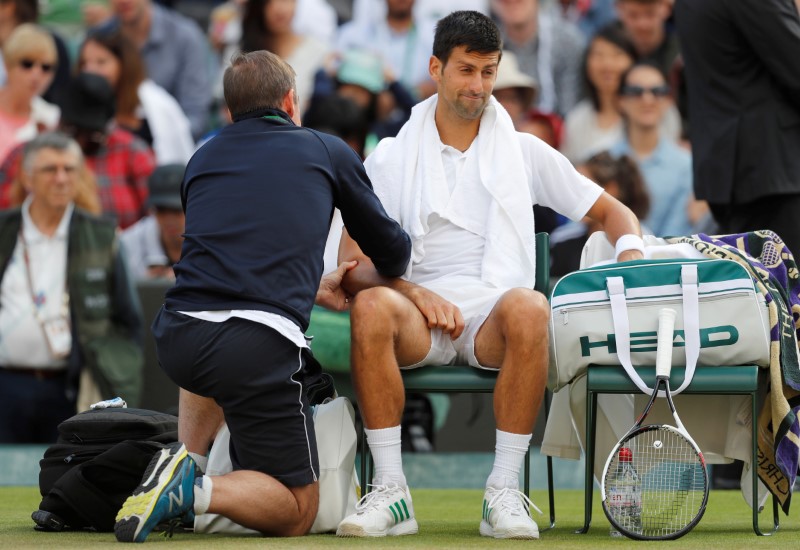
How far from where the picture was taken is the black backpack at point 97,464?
16.2 ft

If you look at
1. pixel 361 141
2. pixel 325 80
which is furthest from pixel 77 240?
pixel 325 80

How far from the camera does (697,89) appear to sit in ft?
21.9

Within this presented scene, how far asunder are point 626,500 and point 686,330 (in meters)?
0.60

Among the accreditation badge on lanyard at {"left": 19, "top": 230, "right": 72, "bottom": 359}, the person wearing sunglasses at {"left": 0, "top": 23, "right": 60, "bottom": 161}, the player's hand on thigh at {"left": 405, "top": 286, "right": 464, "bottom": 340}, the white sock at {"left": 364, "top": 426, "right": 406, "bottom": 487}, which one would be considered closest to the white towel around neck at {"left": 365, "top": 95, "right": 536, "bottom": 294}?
the player's hand on thigh at {"left": 405, "top": 286, "right": 464, "bottom": 340}

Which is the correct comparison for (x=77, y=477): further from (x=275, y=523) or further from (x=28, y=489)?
(x=28, y=489)

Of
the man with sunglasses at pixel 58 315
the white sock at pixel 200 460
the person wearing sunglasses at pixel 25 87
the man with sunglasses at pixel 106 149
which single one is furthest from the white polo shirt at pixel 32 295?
the white sock at pixel 200 460

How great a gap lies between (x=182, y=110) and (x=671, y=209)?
3.52 meters

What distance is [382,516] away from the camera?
475cm

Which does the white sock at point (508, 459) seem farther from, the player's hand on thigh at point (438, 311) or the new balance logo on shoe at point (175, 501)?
the new balance logo on shoe at point (175, 501)

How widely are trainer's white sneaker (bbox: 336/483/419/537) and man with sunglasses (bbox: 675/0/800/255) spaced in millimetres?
2287

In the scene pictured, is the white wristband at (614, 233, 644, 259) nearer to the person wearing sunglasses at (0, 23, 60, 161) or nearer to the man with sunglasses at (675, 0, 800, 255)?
the man with sunglasses at (675, 0, 800, 255)

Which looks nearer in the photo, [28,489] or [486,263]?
[486,263]

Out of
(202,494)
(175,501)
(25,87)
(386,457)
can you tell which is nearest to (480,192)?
(386,457)

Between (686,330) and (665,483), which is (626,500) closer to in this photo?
(665,483)
